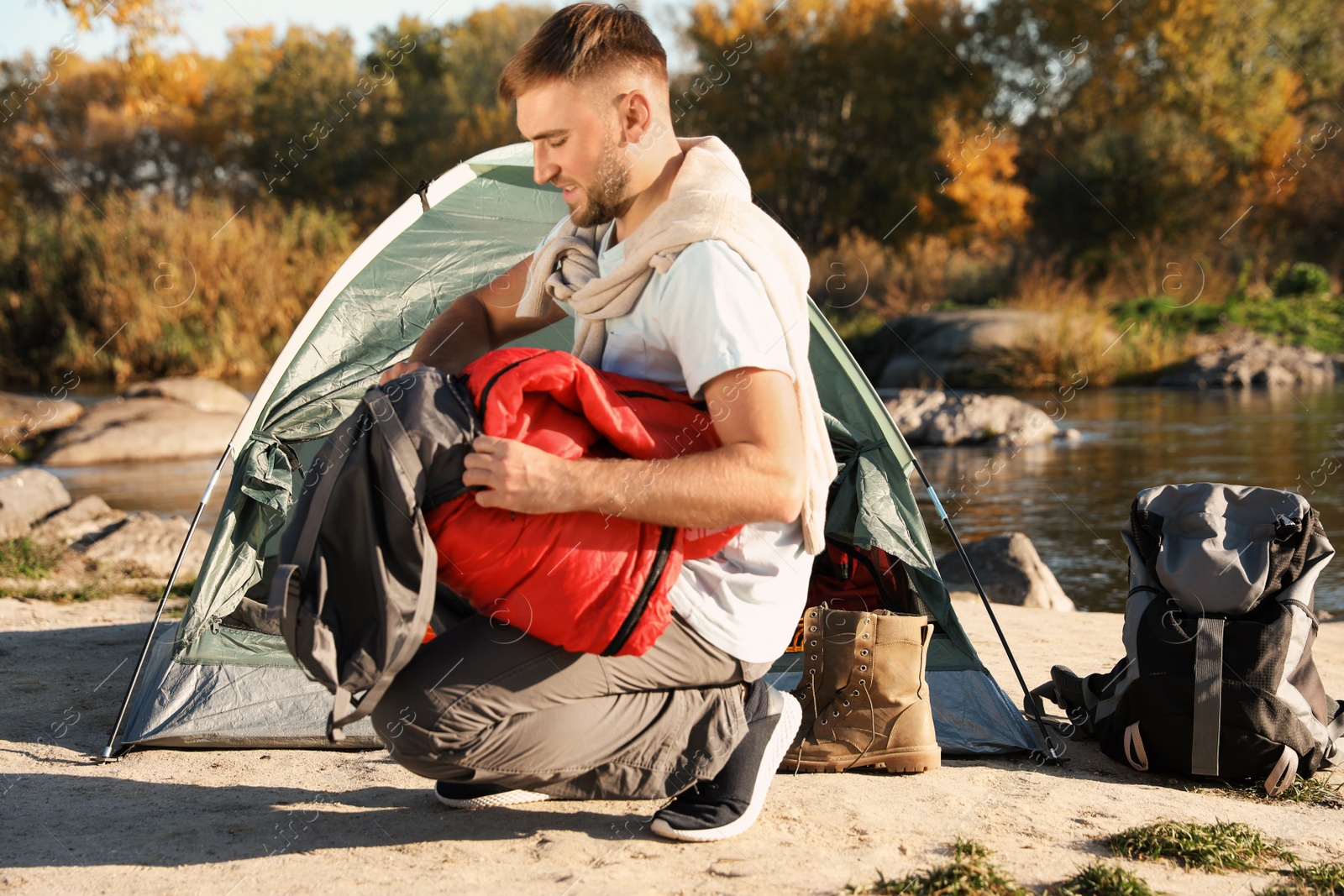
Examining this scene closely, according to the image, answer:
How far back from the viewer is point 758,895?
1.91m

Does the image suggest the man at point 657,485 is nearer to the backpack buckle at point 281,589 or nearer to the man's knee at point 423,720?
the man's knee at point 423,720

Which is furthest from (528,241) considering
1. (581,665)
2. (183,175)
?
(183,175)

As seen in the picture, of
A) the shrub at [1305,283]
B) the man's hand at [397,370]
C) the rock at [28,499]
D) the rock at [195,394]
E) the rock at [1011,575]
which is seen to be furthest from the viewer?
the shrub at [1305,283]

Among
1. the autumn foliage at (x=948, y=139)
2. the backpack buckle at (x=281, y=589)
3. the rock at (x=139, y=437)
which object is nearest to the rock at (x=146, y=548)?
the backpack buckle at (x=281, y=589)

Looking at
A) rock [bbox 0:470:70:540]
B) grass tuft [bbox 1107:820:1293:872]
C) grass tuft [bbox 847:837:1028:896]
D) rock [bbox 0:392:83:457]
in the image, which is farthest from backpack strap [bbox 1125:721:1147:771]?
rock [bbox 0:392:83:457]

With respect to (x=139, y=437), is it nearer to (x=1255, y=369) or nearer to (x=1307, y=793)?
(x=1307, y=793)

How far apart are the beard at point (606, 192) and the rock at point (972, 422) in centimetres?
827

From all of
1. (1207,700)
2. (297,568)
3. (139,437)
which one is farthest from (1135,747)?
(139,437)

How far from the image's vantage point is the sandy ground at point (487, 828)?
2.00 metres

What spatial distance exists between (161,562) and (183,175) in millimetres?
30622

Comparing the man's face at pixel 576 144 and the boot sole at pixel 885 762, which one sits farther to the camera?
the boot sole at pixel 885 762

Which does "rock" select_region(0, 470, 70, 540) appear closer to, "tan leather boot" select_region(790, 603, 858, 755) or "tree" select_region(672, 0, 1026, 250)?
"tan leather boot" select_region(790, 603, 858, 755)

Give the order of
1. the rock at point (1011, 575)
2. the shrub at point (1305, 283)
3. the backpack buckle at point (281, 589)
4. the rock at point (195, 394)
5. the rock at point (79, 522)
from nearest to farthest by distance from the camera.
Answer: the backpack buckle at point (281, 589) < the rock at point (1011, 575) < the rock at point (79, 522) < the rock at point (195, 394) < the shrub at point (1305, 283)

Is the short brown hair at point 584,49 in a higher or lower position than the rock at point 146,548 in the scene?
higher
